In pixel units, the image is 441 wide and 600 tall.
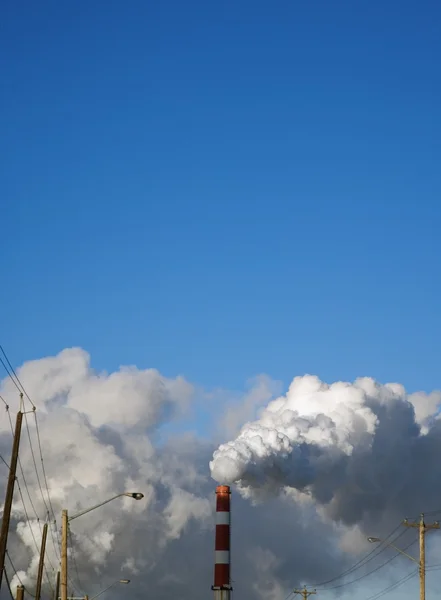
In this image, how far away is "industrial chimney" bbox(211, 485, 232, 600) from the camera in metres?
87.1

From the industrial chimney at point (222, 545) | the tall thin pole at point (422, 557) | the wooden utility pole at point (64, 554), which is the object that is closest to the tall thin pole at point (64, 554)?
the wooden utility pole at point (64, 554)

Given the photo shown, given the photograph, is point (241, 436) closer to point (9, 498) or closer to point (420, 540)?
point (420, 540)

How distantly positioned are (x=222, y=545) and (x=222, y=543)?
25 centimetres

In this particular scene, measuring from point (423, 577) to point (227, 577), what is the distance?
3646 cm

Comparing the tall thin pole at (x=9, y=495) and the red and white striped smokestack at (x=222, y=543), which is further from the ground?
the red and white striped smokestack at (x=222, y=543)

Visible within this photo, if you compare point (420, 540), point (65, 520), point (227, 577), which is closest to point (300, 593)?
point (227, 577)

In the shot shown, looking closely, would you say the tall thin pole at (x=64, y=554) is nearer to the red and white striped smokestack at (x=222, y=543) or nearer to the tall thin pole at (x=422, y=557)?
the tall thin pole at (x=422, y=557)

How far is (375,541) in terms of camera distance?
55.8m

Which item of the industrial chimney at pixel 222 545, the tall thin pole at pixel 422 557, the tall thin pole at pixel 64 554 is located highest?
the industrial chimney at pixel 222 545

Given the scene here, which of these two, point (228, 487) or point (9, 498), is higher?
point (228, 487)

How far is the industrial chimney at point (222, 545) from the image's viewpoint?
286ft

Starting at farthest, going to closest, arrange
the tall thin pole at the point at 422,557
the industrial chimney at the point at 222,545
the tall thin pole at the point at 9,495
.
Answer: the industrial chimney at the point at 222,545 → the tall thin pole at the point at 422,557 → the tall thin pole at the point at 9,495

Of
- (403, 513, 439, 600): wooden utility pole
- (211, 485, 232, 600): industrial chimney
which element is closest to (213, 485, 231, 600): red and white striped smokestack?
(211, 485, 232, 600): industrial chimney

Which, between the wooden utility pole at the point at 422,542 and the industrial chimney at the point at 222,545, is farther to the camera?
the industrial chimney at the point at 222,545
